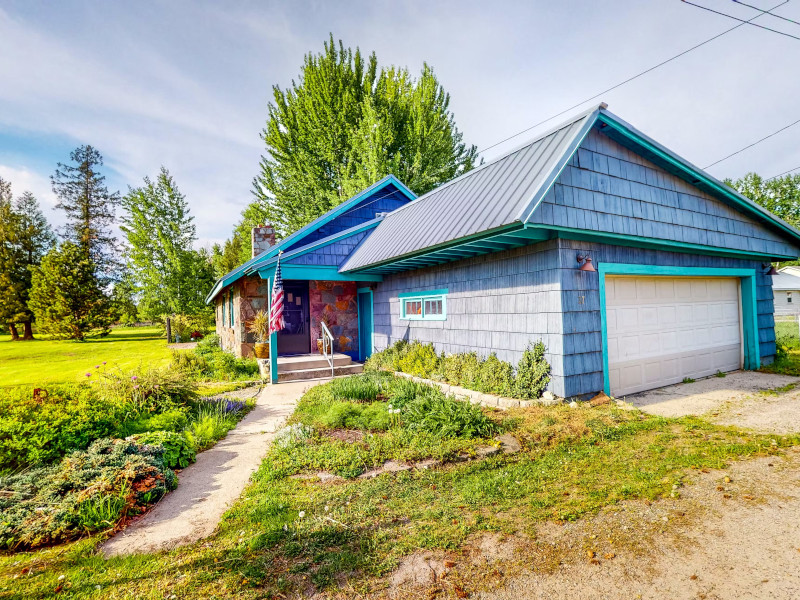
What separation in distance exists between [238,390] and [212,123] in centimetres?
895

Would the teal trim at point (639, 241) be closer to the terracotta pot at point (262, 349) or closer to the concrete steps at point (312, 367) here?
the concrete steps at point (312, 367)

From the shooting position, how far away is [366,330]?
1241cm

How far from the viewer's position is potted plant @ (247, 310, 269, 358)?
1134 cm

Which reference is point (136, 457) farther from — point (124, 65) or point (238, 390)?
point (124, 65)

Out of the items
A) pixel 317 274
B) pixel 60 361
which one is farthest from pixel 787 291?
pixel 60 361

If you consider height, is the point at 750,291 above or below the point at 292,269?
below

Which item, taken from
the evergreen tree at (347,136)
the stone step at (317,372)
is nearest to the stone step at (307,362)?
the stone step at (317,372)

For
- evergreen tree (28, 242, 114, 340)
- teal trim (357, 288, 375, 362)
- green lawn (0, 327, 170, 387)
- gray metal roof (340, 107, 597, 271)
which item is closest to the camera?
gray metal roof (340, 107, 597, 271)

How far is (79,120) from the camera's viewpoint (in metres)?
8.70

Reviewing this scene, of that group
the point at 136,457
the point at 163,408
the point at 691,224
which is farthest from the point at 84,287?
the point at 691,224

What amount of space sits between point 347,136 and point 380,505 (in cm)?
2279

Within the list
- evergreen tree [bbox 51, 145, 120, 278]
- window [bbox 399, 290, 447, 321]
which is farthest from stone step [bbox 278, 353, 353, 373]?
evergreen tree [bbox 51, 145, 120, 278]

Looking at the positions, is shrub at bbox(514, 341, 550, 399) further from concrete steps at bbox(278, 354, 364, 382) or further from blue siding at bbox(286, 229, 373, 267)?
blue siding at bbox(286, 229, 373, 267)

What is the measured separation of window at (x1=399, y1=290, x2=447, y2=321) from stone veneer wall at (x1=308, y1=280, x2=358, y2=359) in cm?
275
